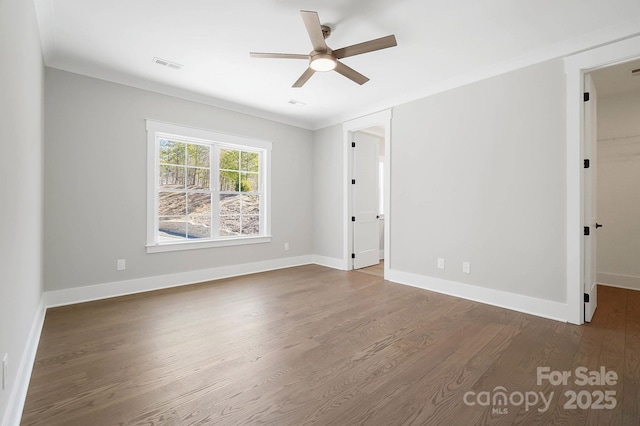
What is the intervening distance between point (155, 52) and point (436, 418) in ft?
12.8

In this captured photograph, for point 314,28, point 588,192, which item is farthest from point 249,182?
point 588,192

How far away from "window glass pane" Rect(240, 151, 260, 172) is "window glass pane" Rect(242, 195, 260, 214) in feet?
1.53

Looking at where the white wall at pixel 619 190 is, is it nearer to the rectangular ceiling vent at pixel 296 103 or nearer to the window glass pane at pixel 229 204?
the rectangular ceiling vent at pixel 296 103

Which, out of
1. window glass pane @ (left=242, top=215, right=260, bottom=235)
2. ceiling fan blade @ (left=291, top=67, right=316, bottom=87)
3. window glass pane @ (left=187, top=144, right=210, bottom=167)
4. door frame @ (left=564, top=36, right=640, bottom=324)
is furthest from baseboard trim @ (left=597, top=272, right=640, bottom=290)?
window glass pane @ (left=187, top=144, right=210, bottom=167)

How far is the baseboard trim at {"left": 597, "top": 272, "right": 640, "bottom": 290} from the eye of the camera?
13.0 ft

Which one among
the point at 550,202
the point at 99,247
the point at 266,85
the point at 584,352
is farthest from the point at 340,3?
the point at 99,247

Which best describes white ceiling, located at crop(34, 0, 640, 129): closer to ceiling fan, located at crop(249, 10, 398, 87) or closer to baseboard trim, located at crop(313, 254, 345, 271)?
ceiling fan, located at crop(249, 10, 398, 87)

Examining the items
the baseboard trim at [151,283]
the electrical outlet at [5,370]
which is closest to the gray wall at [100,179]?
the baseboard trim at [151,283]

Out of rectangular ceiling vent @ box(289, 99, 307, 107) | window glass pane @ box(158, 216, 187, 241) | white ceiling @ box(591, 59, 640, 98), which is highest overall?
rectangular ceiling vent @ box(289, 99, 307, 107)

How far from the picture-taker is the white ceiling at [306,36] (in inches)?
93.0

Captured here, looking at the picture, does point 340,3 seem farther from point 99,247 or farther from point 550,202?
point 99,247

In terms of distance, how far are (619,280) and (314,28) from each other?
5.11 metres

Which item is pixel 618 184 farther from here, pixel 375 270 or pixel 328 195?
pixel 328 195

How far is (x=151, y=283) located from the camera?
12.8ft
